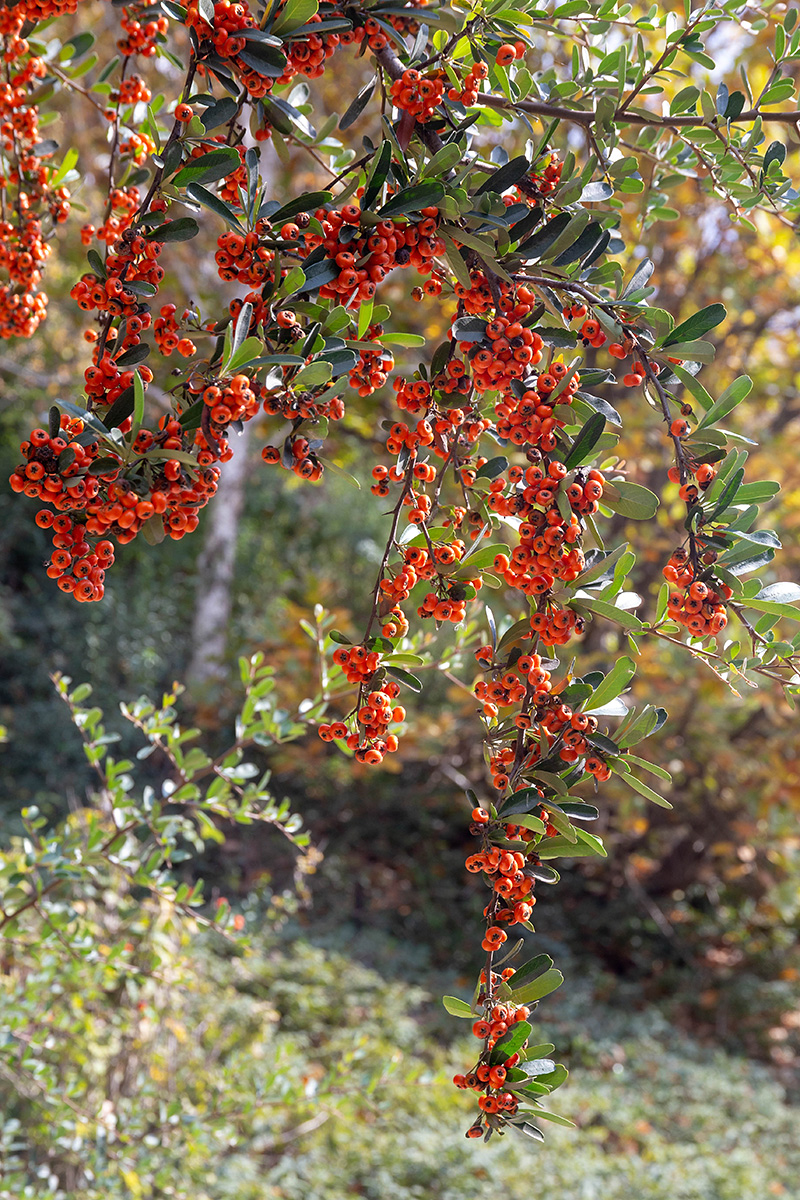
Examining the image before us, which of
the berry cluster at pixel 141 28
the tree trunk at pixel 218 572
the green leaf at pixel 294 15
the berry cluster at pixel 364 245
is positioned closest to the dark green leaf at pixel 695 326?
the berry cluster at pixel 364 245

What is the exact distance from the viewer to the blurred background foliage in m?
3.12

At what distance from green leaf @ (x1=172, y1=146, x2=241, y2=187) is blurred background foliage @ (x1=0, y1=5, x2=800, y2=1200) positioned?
8.37 ft

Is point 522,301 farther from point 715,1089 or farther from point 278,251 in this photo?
point 715,1089

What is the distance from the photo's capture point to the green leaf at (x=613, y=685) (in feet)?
2.84

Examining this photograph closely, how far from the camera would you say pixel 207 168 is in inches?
32.4

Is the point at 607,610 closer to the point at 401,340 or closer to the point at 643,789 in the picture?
the point at 643,789

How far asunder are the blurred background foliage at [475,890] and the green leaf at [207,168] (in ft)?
8.37

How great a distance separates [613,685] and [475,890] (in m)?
4.84

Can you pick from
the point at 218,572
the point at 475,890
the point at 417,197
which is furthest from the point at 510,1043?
the point at 218,572

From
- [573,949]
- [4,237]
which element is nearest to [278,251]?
[4,237]

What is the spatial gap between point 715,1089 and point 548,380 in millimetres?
4085

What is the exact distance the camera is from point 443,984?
15.0 ft

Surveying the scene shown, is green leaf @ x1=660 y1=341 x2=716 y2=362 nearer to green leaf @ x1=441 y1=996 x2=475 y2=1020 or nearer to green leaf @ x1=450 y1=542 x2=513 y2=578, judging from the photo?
green leaf @ x1=450 y1=542 x2=513 y2=578

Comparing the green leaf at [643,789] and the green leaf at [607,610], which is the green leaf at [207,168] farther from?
the green leaf at [643,789]
